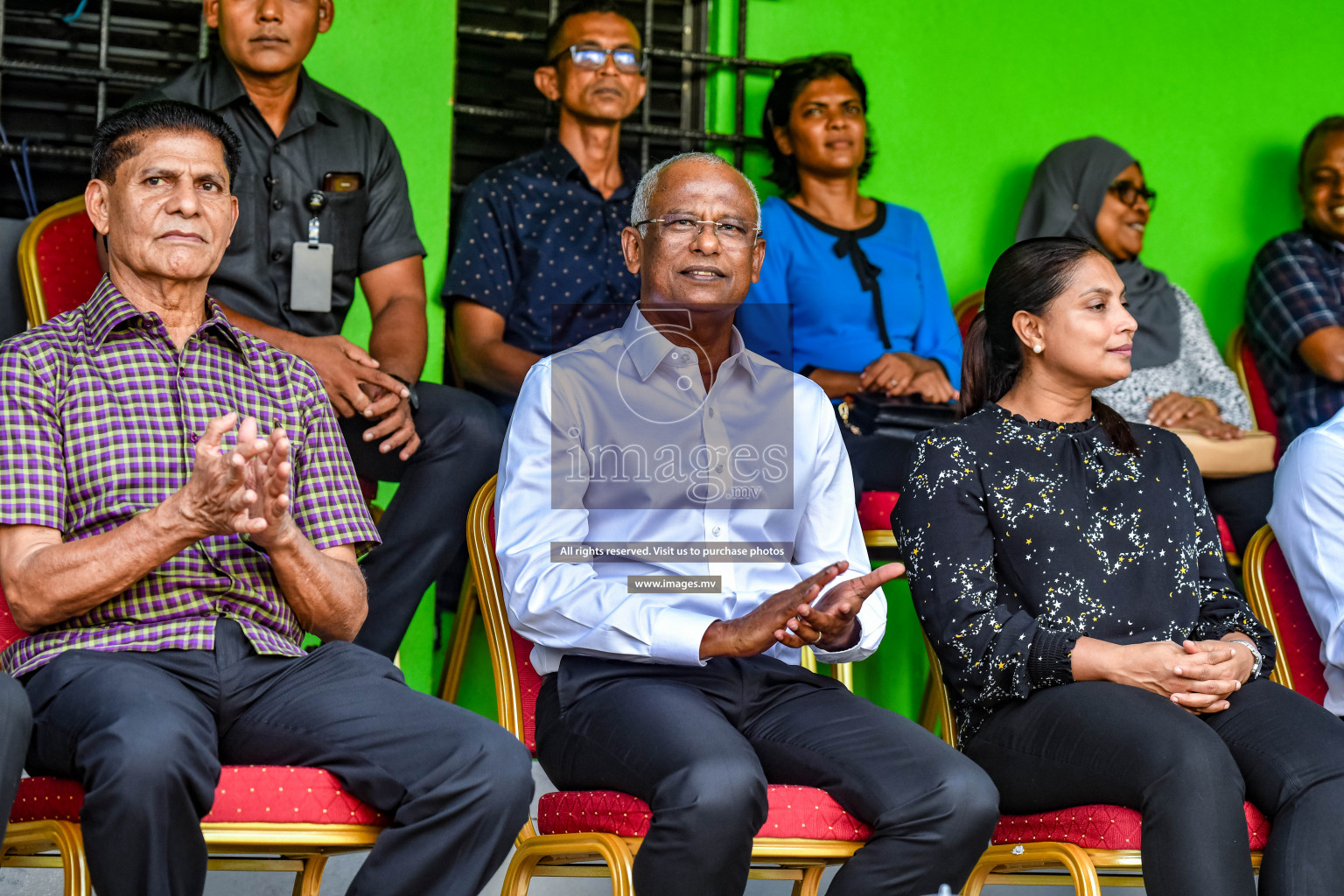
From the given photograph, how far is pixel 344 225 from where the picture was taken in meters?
3.40

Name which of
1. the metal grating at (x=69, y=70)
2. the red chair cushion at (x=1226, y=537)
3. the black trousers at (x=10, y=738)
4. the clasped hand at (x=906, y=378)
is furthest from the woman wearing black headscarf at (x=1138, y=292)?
the black trousers at (x=10, y=738)

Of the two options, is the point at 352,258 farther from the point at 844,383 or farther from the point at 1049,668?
the point at 1049,668

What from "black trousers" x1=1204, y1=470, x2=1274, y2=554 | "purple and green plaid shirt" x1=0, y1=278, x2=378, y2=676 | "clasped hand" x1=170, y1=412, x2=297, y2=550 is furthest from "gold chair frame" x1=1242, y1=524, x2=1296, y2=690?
"clasped hand" x1=170, y1=412, x2=297, y2=550

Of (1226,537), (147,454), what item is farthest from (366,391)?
(1226,537)

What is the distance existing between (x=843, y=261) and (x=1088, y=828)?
1928 mm

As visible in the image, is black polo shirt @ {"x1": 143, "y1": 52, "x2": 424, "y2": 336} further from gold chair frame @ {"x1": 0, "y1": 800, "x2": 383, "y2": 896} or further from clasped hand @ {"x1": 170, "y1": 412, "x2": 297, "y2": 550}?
gold chair frame @ {"x1": 0, "y1": 800, "x2": 383, "y2": 896}

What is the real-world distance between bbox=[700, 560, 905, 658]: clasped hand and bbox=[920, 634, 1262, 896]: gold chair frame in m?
0.39

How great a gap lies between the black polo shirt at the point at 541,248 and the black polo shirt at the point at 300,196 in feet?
0.54

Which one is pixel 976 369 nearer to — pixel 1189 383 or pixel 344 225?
pixel 1189 383

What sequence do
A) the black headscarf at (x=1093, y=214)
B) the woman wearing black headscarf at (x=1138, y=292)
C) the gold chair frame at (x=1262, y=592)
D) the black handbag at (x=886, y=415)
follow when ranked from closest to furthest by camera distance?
the gold chair frame at (x=1262, y=592), the black handbag at (x=886, y=415), the woman wearing black headscarf at (x=1138, y=292), the black headscarf at (x=1093, y=214)

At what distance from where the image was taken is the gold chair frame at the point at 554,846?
211 centimetres

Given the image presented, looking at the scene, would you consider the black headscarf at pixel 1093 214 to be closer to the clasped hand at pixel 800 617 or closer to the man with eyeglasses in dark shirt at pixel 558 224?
the man with eyeglasses in dark shirt at pixel 558 224

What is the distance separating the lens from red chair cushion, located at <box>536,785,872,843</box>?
212cm

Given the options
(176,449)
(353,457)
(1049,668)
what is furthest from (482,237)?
(1049,668)
